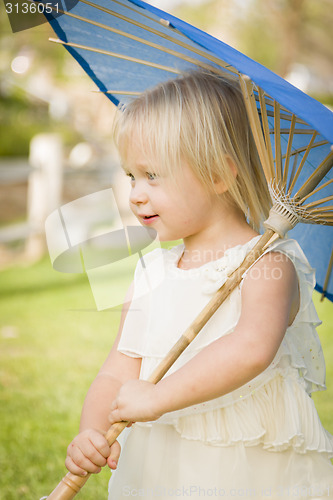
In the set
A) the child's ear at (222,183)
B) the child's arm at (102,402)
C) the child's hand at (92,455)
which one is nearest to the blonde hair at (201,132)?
the child's ear at (222,183)

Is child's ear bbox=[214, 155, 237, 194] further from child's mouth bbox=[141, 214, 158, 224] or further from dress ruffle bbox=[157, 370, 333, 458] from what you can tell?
dress ruffle bbox=[157, 370, 333, 458]

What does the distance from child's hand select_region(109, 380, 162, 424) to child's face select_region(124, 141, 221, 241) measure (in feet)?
1.48

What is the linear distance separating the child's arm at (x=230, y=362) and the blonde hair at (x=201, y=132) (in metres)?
0.34

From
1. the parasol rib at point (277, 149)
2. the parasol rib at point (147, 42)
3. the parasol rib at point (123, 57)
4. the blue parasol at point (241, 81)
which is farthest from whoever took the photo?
the parasol rib at point (123, 57)

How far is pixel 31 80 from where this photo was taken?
13883 millimetres

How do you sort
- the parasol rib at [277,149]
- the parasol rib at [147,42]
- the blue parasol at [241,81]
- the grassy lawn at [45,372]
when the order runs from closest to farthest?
the blue parasol at [241,81]
the parasol rib at [277,149]
the parasol rib at [147,42]
the grassy lawn at [45,372]

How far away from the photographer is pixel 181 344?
5.11ft

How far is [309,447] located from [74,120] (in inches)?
547

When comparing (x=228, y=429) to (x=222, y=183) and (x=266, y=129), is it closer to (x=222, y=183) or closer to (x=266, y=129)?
(x=222, y=183)

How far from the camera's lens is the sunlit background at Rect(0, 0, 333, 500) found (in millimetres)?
2908

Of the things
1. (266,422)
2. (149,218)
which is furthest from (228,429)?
(149,218)

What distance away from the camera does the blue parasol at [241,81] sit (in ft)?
4.53

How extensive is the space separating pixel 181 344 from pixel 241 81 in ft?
2.37

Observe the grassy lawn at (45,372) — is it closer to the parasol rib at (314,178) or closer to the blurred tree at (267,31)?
the parasol rib at (314,178)
